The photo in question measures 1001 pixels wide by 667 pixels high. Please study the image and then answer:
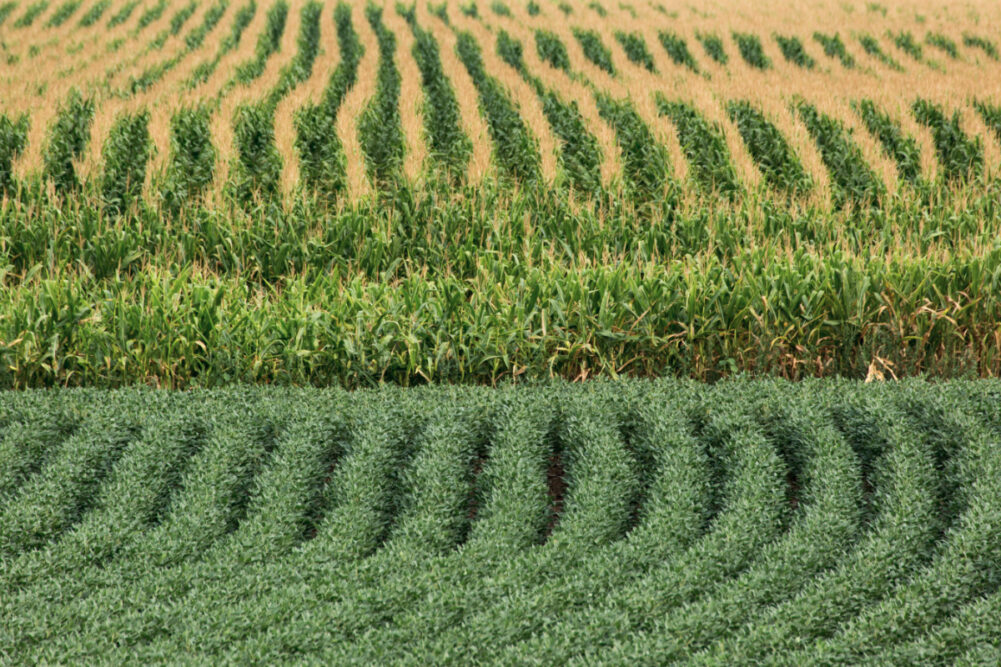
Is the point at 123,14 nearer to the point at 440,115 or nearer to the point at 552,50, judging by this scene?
the point at 552,50

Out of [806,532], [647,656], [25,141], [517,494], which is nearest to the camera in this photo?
[647,656]

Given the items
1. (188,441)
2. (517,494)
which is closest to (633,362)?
(517,494)

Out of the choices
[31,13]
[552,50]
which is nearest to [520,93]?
[552,50]

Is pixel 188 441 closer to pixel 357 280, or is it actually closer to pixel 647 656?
pixel 357 280

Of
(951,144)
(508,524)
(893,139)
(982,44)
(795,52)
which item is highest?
(508,524)

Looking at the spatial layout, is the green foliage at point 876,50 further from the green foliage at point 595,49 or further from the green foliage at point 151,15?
the green foliage at point 151,15

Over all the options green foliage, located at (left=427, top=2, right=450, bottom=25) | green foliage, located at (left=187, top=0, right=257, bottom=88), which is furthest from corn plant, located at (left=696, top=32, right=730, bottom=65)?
green foliage, located at (left=187, top=0, right=257, bottom=88)
